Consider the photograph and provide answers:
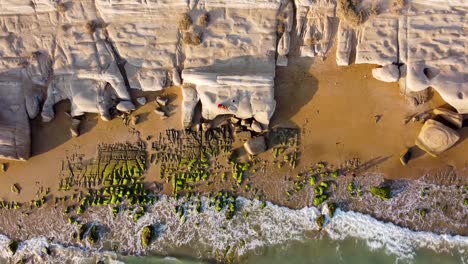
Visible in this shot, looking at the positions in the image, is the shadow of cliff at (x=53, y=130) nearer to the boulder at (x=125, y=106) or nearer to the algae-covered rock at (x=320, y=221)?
the boulder at (x=125, y=106)

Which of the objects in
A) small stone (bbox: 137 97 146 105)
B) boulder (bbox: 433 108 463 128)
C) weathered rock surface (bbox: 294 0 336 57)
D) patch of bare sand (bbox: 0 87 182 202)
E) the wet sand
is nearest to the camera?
boulder (bbox: 433 108 463 128)

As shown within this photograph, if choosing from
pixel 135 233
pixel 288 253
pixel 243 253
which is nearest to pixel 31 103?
pixel 135 233

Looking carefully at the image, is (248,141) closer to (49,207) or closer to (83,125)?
(83,125)

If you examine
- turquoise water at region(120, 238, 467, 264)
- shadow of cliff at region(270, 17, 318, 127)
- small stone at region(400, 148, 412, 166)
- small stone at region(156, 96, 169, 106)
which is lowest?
turquoise water at region(120, 238, 467, 264)

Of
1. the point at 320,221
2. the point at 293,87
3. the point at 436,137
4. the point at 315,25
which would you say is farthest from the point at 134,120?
the point at 436,137

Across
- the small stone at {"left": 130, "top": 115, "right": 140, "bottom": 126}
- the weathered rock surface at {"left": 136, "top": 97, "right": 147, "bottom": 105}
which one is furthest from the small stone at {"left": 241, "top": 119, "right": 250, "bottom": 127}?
the small stone at {"left": 130, "top": 115, "right": 140, "bottom": 126}

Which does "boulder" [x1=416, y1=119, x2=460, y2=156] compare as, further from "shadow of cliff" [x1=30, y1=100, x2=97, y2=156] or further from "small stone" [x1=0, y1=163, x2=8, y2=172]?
"small stone" [x1=0, y1=163, x2=8, y2=172]

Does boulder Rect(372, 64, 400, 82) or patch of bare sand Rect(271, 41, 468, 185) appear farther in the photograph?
patch of bare sand Rect(271, 41, 468, 185)
